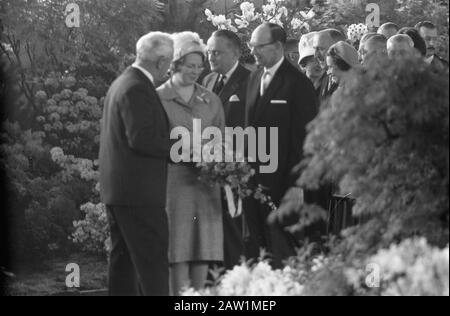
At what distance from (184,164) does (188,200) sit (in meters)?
0.27

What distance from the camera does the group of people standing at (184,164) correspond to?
8.73 m

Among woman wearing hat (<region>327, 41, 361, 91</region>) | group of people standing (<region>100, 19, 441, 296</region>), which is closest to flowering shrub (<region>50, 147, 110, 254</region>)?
group of people standing (<region>100, 19, 441, 296</region>)

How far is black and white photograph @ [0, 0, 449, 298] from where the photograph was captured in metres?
7.26

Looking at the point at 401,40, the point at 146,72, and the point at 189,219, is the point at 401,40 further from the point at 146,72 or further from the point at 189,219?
the point at 146,72

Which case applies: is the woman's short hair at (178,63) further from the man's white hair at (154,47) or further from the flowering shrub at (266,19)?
the flowering shrub at (266,19)

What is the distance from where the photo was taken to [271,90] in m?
10.2

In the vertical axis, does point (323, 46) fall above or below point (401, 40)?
above

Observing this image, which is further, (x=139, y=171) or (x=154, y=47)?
(x=154, y=47)

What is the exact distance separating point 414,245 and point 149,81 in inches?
103

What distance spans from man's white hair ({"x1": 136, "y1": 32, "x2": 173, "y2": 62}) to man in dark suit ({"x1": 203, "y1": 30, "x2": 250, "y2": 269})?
5.96 ft

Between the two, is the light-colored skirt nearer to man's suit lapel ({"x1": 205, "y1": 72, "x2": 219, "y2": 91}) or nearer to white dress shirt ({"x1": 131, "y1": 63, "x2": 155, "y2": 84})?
white dress shirt ({"x1": 131, "y1": 63, "x2": 155, "y2": 84})

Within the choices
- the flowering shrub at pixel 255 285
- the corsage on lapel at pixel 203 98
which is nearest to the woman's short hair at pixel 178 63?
the corsage on lapel at pixel 203 98

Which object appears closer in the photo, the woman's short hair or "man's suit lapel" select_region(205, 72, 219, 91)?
the woman's short hair

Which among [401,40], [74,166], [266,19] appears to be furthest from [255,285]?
[266,19]
